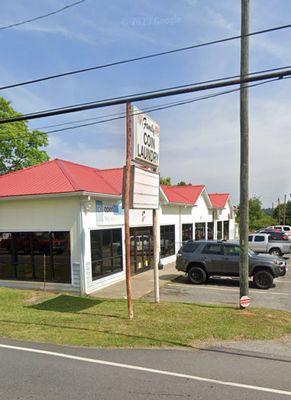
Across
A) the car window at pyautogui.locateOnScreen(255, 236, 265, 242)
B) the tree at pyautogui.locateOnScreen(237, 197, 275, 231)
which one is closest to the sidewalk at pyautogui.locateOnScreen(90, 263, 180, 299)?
the car window at pyautogui.locateOnScreen(255, 236, 265, 242)

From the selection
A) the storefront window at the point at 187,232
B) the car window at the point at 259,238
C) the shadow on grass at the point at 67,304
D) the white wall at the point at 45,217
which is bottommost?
the shadow on grass at the point at 67,304

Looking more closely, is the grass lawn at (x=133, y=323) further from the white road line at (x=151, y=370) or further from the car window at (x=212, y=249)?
the car window at (x=212, y=249)

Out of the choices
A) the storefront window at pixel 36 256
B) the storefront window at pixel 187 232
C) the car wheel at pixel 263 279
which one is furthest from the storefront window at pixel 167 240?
the storefront window at pixel 36 256

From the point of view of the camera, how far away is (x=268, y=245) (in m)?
27.0

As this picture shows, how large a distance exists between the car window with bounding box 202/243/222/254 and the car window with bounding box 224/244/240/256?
246mm

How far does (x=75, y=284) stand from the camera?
14734 millimetres

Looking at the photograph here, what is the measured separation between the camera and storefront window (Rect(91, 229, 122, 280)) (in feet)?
51.0

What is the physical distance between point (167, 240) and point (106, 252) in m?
8.11

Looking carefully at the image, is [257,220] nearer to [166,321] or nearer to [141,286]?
[141,286]

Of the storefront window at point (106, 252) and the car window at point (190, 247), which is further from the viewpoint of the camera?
the car window at point (190, 247)

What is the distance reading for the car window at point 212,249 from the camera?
55.0 feet

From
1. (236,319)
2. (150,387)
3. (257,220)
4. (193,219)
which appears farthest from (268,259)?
(257,220)

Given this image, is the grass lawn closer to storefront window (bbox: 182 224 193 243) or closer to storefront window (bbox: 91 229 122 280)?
storefront window (bbox: 91 229 122 280)

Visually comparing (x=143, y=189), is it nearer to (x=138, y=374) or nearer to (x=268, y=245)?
(x=138, y=374)
